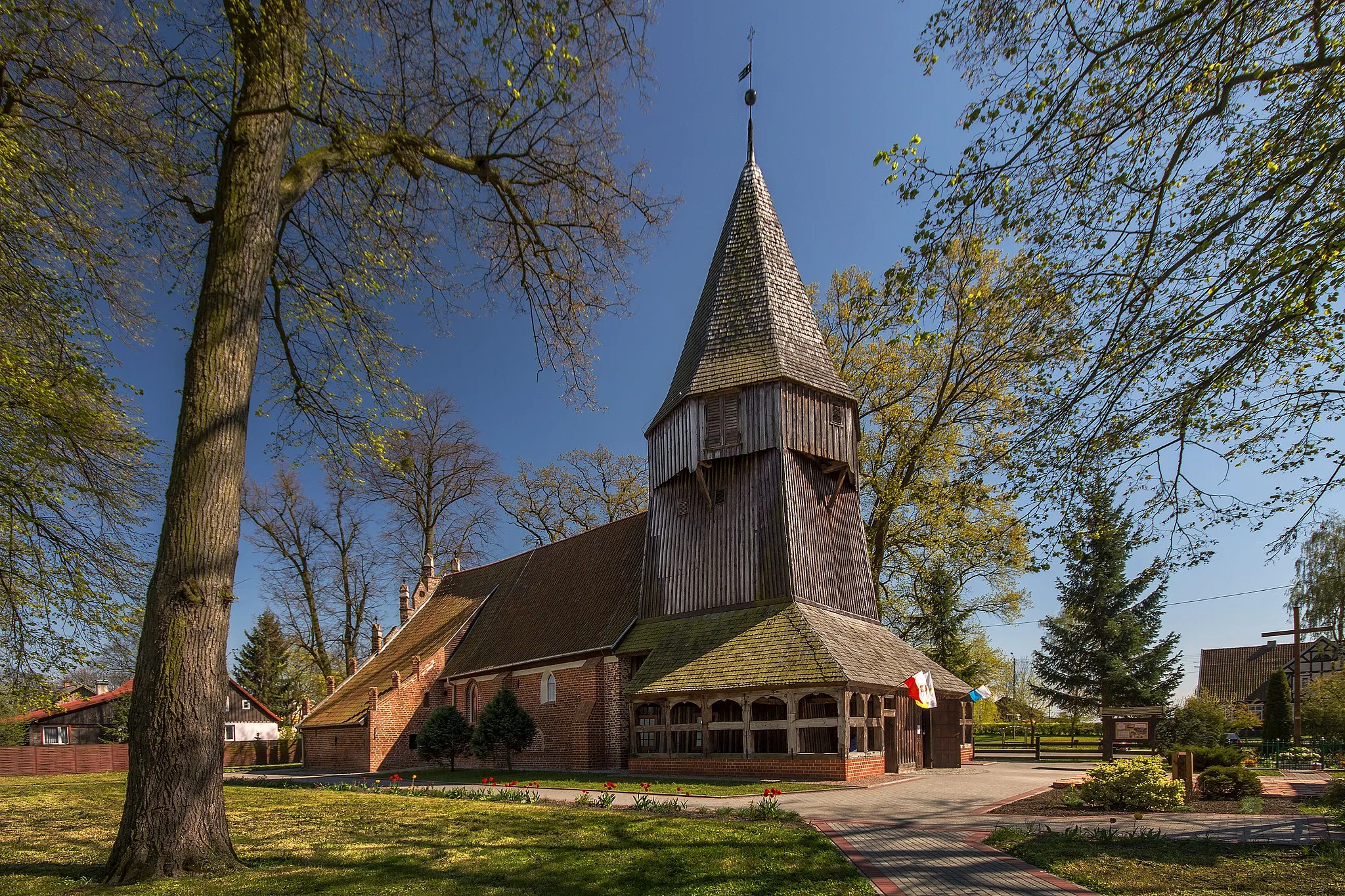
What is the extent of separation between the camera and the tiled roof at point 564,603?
24.6m

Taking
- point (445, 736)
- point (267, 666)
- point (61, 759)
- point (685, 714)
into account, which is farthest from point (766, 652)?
point (267, 666)

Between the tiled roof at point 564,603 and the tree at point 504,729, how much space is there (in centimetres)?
149

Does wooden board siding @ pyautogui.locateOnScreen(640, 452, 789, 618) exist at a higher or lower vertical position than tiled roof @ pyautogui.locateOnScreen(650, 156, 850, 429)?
lower

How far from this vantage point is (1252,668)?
162ft

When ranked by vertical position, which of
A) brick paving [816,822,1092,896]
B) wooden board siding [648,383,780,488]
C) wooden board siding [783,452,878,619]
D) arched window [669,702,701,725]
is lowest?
arched window [669,702,701,725]

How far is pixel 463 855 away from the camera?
26.0 ft

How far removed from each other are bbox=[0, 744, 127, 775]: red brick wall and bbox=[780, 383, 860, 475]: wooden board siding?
3281 cm

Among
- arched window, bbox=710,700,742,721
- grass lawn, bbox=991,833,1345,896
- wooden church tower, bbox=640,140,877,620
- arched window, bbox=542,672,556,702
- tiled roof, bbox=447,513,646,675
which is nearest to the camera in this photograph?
grass lawn, bbox=991,833,1345,896

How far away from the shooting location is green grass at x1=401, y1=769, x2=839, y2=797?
15023 mm

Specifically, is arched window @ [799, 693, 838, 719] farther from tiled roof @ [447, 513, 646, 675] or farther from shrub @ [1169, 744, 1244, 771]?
shrub @ [1169, 744, 1244, 771]

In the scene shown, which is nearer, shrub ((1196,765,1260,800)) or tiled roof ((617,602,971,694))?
shrub ((1196,765,1260,800))

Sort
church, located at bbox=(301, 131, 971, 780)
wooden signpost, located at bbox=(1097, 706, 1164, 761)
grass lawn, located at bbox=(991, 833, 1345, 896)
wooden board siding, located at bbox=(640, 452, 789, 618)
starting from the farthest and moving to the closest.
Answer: wooden board siding, located at bbox=(640, 452, 789, 618) < wooden signpost, located at bbox=(1097, 706, 1164, 761) < church, located at bbox=(301, 131, 971, 780) < grass lawn, located at bbox=(991, 833, 1345, 896)

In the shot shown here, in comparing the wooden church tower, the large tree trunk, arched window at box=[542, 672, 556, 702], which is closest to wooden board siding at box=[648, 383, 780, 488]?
the wooden church tower

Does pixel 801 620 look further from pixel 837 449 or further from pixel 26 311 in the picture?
pixel 26 311
